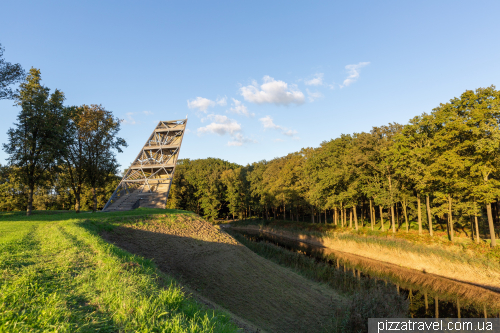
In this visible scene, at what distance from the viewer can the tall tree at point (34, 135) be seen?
23656 millimetres

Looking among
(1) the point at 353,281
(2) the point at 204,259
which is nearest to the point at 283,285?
(2) the point at 204,259

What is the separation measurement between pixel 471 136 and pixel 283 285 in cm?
2214

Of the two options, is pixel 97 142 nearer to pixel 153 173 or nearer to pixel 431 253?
pixel 153 173

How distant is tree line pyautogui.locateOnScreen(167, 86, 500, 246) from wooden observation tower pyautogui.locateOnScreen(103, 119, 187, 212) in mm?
19798

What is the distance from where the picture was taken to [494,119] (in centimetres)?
2017

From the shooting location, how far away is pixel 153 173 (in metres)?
36.8

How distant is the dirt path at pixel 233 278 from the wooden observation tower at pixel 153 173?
1493 centimetres

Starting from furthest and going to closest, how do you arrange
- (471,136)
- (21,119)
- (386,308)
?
1. (21,119)
2. (471,136)
3. (386,308)

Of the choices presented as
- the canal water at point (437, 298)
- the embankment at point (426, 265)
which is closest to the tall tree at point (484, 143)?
the embankment at point (426, 265)

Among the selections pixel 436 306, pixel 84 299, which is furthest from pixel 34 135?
pixel 436 306

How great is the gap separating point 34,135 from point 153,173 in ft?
48.9

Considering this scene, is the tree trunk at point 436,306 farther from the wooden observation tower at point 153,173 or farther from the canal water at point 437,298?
the wooden observation tower at point 153,173

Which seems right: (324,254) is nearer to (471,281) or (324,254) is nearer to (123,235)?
(471,281)

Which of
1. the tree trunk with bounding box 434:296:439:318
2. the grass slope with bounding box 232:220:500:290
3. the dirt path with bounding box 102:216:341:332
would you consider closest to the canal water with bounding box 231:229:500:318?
the tree trunk with bounding box 434:296:439:318
